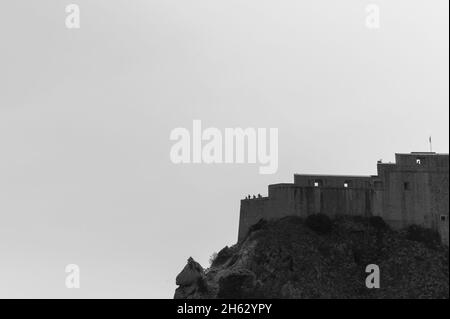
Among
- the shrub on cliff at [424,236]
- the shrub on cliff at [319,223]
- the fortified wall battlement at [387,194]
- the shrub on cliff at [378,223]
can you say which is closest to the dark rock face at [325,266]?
the shrub on cliff at [378,223]

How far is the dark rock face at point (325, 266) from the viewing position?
364 feet

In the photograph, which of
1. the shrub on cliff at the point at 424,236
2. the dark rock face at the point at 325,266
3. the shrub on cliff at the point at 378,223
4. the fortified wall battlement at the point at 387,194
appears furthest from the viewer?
the fortified wall battlement at the point at 387,194

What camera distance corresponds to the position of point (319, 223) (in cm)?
11575

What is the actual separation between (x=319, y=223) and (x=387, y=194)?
6.85 meters

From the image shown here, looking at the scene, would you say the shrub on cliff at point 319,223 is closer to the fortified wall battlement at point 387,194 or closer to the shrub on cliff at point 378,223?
the fortified wall battlement at point 387,194

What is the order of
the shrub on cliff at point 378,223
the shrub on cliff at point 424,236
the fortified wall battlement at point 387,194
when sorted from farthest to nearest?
the fortified wall battlement at point 387,194, the shrub on cliff at point 378,223, the shrub on cliff at point 424,236

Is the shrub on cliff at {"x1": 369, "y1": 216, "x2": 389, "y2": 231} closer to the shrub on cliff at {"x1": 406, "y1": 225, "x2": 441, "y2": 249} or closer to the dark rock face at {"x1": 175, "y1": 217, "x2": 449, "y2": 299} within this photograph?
the dark rock face at {"x1": 175, "y1": 217, "x2": 449, "y2": 299}

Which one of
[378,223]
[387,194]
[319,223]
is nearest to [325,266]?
[319,223]

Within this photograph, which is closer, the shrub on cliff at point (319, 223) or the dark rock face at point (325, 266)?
the dark rock face at point (325, 266)

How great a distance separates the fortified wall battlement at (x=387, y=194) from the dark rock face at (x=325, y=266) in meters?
1.19

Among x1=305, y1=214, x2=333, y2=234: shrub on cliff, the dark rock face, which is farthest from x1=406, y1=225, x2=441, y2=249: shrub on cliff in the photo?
x1=305, y1=214, x2=333, y2=234: shrub on cliff

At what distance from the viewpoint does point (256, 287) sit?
112062mm

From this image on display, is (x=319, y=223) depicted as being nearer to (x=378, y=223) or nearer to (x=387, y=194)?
(x=378, y=223)

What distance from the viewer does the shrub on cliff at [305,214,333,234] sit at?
4547 inches
